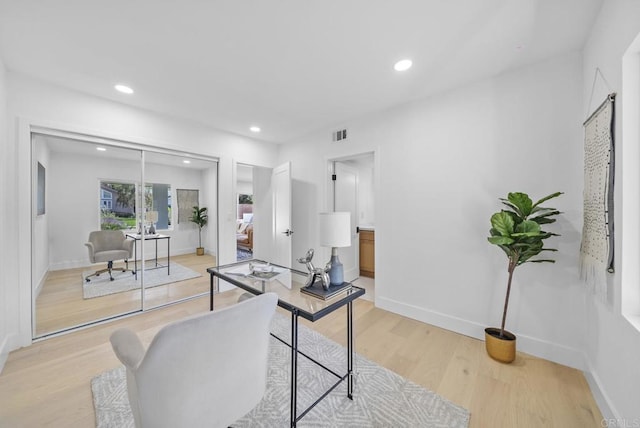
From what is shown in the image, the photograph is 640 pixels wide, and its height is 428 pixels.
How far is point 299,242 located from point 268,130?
6.35ft

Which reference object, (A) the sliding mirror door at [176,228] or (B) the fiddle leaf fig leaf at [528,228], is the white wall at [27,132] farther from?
(B) the fiddle leaf fig leaf at [528,228]

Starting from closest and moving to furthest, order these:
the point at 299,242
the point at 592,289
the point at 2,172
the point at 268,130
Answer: the point at 592,289, the point at 2,172, the point at 268,130, the point at 299,242

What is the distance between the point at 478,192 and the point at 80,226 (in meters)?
4.67

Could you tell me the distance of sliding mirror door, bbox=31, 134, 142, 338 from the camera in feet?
8.64

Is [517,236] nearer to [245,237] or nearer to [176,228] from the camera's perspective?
[176,228]

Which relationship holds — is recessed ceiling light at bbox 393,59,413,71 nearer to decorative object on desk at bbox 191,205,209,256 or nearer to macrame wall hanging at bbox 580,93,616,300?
macrame wall hanging at bbox 580,93,616,300

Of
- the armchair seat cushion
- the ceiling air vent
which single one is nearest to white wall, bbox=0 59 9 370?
the armchair seat cushion

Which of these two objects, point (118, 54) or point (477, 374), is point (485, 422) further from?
point (118, 54)

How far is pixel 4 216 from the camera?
209 cm

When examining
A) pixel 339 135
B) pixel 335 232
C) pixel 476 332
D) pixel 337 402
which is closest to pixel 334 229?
pixel 335 232

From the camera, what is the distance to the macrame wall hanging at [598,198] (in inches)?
55.2

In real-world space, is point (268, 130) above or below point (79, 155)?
above

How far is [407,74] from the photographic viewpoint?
227cm

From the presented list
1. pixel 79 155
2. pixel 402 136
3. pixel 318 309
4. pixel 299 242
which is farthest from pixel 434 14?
pixel 79 155
